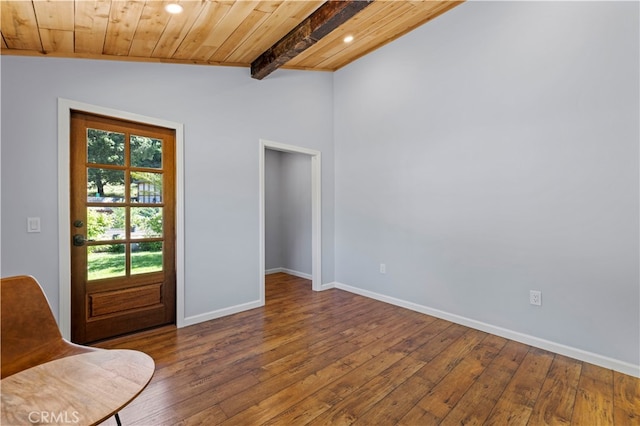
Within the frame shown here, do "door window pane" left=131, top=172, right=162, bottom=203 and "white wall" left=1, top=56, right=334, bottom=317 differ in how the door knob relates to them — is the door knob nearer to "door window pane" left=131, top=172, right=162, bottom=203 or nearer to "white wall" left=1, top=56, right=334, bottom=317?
"white wall" left=1, top=56, right=334, bottom=317

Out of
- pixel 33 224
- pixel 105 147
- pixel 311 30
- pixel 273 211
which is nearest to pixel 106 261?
pixel 33 224

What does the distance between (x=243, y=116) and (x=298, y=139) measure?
824mm

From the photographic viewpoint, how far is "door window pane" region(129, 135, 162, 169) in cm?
280

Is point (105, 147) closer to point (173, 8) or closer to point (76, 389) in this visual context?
point (173, 8)

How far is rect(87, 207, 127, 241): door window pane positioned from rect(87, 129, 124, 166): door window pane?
0.42 metres

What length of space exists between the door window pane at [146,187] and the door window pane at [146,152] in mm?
94

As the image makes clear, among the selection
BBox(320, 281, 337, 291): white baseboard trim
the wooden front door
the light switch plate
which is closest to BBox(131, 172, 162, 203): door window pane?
the wooden front door

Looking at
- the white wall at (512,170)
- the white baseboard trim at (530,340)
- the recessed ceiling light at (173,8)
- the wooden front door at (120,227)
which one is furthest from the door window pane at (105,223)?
the white baseboard trim at (530,340)

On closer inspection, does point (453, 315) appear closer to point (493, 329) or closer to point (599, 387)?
point (493, 329)

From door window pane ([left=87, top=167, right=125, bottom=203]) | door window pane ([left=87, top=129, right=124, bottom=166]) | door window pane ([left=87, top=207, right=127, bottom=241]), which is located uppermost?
→ door window pane ([left=87, top=129, right=124, bottom=166])

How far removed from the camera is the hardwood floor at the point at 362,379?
5.75 ft

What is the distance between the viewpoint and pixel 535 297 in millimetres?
2635

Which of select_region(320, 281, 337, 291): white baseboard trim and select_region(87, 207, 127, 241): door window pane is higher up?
select_region(87, 207, 127, 241): door window pane

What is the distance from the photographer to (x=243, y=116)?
11.4 ft
